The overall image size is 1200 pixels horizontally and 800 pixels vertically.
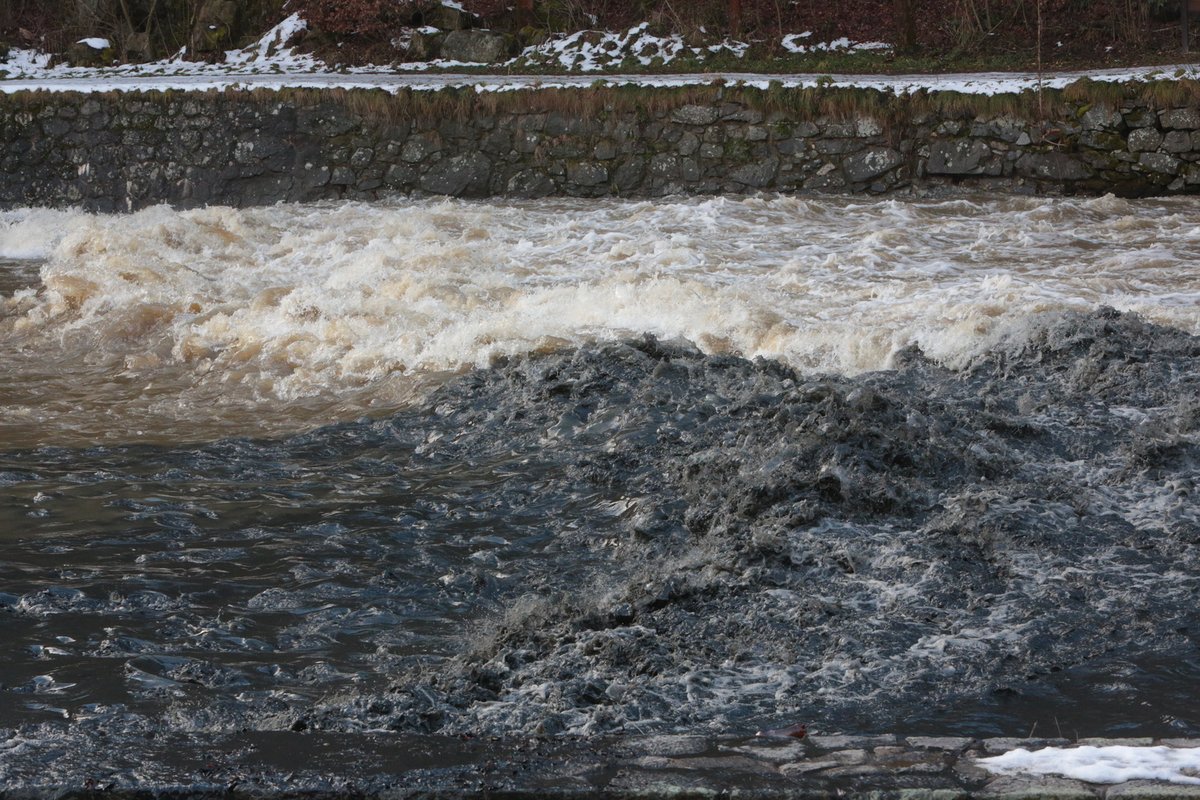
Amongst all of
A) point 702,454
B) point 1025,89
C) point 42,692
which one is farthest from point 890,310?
point 42,692

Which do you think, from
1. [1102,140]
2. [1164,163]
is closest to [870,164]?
[1102,140]

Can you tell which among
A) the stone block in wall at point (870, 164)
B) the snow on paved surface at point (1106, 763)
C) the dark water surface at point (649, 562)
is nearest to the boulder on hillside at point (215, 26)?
the stone block in wall at point (870, 164)

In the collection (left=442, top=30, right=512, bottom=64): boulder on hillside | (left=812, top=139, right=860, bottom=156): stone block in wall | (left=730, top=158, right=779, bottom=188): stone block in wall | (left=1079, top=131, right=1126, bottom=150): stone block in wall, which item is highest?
(left=442, top=30, right=512, bottom=64): boulder on hillside

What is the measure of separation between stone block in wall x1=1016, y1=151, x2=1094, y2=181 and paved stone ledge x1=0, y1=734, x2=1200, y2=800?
10157 mm

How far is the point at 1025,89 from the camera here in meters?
12.2

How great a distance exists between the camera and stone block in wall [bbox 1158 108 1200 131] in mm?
11641

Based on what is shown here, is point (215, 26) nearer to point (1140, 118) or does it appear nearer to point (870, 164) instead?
point (870, 164)

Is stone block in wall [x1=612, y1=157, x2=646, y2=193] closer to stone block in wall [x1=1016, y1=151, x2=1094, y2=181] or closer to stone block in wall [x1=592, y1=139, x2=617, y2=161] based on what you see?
stone block in wall [x1=592, y1=139, x2=617, y2=161]

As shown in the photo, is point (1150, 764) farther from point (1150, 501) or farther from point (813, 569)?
point (1150, 501)

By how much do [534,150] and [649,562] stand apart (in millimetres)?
9786

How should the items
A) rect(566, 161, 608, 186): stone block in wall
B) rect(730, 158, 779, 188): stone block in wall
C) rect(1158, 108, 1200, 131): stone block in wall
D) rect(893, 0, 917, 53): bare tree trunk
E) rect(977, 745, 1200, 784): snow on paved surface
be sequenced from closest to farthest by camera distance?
rect(977, 745, 1200, 784): snow on paved surface < rect(1158, 108, 1200, 131): stone block in wall < rect(730, 158, 779, 188): stone block in wall < rect(566, 161, 608, 186): stone block in wall < rect(893, 0, 917, 53): bare tree trunk

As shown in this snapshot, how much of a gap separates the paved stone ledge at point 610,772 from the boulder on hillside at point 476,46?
52.3 ft

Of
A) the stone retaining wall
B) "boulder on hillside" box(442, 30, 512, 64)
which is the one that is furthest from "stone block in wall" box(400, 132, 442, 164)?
"boulder on hillside" box(442, 30, 512, 64)

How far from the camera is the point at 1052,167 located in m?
12.0
